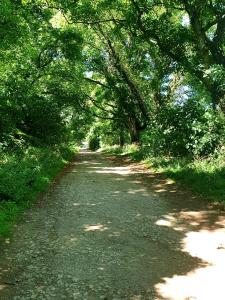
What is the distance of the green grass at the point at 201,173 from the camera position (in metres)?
11.7

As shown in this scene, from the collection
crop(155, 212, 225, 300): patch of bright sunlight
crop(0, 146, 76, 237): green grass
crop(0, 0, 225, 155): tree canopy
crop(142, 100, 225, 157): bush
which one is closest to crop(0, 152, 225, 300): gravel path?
crop(155, 212, 225, 300): patch of bright sunlight

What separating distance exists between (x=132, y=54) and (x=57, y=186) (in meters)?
15.9

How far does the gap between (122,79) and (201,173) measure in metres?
17.3

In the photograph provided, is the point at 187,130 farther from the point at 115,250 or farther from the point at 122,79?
the point at 122,79

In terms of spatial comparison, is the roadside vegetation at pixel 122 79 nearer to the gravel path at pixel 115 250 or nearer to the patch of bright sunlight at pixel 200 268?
the gravel path at pixel 115 250

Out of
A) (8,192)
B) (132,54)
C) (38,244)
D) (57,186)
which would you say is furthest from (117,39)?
(38,244)

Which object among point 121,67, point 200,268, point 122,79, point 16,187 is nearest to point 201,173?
point 16,187

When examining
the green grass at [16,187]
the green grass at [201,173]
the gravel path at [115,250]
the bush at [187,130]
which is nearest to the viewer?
the gravel path at [115,250]

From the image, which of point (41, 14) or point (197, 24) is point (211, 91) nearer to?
point (197, 24)

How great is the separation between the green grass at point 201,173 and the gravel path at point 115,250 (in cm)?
61

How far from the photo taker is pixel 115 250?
7312 mm

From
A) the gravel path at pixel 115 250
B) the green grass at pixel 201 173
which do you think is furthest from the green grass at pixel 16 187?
the green grass at pixel 201 173

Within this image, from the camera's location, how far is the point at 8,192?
10742 mm

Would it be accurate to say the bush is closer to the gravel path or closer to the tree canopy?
the tree canopy
